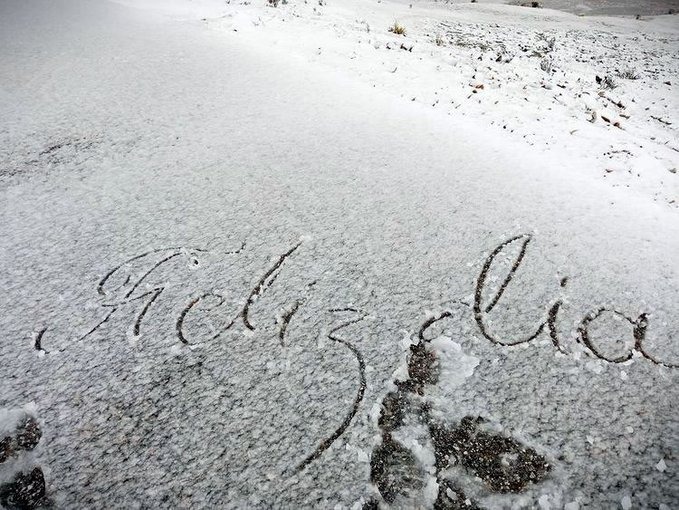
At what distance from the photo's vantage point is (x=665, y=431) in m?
1.18

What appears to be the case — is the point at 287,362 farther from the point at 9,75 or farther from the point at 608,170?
the point at 9,75

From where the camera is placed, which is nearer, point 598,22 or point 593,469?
point 593,469

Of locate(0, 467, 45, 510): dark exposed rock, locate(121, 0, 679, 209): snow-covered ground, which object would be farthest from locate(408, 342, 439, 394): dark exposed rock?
locate(121, 0, 679, 209): snow-covered ground

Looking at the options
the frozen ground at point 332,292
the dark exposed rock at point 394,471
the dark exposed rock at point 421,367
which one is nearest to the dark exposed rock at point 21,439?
the frozen ground at point 332,292

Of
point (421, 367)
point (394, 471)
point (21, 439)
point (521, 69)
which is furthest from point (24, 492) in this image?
point (521, 69)

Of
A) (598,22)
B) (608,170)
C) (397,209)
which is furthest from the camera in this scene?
(598,22)

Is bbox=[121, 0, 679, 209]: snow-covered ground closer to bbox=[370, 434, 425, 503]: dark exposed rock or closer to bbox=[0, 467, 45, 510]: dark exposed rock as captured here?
bbox=[370, 434, 425, 503]: dark exposed rock

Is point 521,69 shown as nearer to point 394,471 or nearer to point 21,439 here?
point 394,471

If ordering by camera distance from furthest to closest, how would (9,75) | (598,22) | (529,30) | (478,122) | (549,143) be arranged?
(598,22)
(529,30)
(9,75)
(478,122)
(549,143)

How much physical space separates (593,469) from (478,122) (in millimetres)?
2329

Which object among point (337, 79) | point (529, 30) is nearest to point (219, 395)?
point (337, 79)

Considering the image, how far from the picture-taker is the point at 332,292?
162 centimetres

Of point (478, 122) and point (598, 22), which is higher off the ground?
point (598, 22)

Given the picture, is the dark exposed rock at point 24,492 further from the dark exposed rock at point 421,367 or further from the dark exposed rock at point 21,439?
the dark exposed rock at point 421,367
